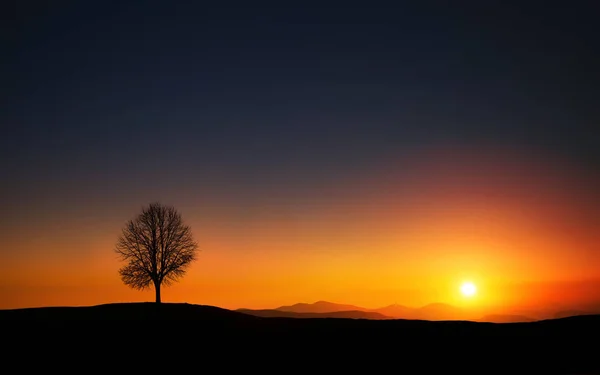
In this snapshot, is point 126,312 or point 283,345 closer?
point 283,345

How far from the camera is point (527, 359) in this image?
1548 inches

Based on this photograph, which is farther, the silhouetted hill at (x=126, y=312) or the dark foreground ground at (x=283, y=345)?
the silhouetted hill at (x=126, y=312)

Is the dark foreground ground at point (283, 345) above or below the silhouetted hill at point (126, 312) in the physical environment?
below

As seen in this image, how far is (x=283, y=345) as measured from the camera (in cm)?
3969

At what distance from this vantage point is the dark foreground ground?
35.3m

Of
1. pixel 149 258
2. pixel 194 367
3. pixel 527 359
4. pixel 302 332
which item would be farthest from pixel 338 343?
pixel 149 258

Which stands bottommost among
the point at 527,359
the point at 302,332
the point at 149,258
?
the point at 527,359

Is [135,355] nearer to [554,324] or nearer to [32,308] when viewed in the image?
[32,308]

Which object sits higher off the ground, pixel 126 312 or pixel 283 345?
pixel 126 312

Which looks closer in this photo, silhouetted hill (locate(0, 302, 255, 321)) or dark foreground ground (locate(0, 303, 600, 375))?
dark foreground ground (locate(0, 303, 600, 375))

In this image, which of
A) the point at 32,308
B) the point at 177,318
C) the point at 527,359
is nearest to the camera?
the point at 527,359

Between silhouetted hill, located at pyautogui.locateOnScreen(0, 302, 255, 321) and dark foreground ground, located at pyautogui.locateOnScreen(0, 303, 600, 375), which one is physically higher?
silhouetted hill, located at pyautogui.locateOnScreen(0, 302, 255, 321)

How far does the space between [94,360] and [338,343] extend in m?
18.5

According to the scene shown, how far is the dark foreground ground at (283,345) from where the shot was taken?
116 feet
